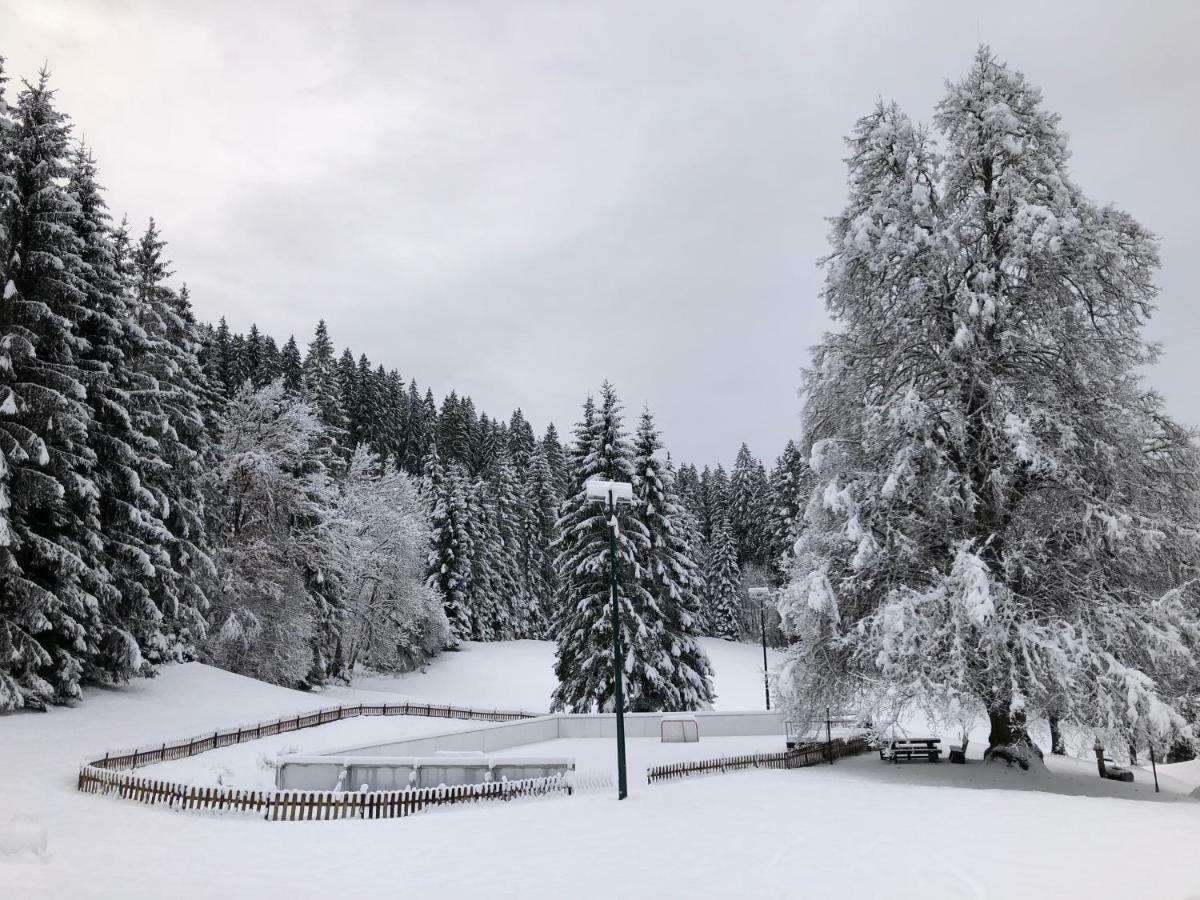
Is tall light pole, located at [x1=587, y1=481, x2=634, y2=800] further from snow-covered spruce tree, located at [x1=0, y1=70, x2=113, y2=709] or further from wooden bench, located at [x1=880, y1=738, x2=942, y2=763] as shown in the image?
A: snow-covered spruce tree, located at [x1=0, y1=70, x2=113, y2=709]

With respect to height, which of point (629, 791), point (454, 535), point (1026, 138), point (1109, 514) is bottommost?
point (629, 791)

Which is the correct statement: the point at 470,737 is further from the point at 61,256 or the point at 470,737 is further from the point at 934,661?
the point at 61,256

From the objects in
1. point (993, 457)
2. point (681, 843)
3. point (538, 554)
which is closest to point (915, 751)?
point (993, 457)

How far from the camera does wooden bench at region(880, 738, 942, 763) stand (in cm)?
2023

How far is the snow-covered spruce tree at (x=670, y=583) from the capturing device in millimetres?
33562

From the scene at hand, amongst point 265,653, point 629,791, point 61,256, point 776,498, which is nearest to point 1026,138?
point 629,791

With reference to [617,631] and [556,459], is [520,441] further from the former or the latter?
[617,631]

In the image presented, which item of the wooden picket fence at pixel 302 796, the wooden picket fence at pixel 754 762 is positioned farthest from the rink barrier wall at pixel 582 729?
the wooden picket fence at pixel 302 796

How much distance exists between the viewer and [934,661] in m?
15.8

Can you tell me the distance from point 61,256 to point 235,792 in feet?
65.9

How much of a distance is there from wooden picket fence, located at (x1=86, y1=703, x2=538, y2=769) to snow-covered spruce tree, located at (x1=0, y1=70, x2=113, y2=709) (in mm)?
4416

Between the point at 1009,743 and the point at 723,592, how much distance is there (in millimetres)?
56938

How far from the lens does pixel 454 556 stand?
60.6m

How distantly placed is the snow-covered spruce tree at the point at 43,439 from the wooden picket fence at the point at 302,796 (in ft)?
25.3
